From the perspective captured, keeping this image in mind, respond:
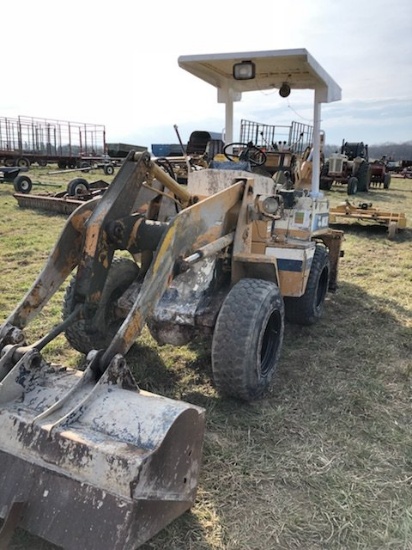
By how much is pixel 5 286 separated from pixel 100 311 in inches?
135

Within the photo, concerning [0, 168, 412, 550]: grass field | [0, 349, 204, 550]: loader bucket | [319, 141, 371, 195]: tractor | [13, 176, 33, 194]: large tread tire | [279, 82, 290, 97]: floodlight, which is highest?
[279, 82, 290, 97]: floodlight

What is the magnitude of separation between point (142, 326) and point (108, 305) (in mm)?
1057

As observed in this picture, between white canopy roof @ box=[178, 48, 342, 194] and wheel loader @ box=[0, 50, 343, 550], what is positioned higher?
white canopy roof @ box=[178, 48, 342, 194]

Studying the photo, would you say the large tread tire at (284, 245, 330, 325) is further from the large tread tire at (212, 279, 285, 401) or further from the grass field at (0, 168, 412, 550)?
the large tread tire at (212, 279, 285, 401)

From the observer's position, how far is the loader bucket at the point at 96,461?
2.01 meters

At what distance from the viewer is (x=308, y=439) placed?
3.12m

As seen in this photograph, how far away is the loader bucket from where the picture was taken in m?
2.01

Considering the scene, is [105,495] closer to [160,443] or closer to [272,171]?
[160,443]

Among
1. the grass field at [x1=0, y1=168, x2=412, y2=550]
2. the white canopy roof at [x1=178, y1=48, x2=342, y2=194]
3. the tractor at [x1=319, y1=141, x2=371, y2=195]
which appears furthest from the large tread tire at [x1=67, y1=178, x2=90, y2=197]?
the tractor at [x1=319, y1=141, x2=371, y2=195]

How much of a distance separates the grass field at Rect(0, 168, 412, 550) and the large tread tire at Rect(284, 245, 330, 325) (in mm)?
131

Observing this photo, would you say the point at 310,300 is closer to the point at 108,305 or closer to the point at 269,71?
the point at 108,305

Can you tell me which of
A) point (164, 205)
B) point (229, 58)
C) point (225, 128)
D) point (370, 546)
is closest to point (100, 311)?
point (164, 205)

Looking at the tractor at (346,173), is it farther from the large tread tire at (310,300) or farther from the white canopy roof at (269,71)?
the large tread tire at (310,300)

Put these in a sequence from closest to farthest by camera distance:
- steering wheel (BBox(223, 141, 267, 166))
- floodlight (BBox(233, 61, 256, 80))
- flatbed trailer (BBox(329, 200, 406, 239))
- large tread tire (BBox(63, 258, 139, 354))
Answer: large tread tire (BBox(63, 258, 139, 354))
floodlight (BBox(233, 61, 256, 80))
steering wheel (BBox(223, 141, 267, 166))
flatbed trailer (BBox(329, 200, 406, 239))
